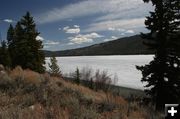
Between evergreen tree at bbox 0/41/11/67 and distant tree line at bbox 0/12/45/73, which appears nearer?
distant tree line at bbox 0/12/45/73

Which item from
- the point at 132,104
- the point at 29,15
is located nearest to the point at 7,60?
the point at 29,15

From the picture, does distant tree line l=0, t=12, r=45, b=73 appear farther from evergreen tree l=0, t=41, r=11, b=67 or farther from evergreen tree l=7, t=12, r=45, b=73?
evergreen tree l=0, t=41, r=11, b=67

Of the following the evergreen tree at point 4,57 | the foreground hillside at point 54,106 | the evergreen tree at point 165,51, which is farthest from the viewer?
the evergreen tree at point 4,57

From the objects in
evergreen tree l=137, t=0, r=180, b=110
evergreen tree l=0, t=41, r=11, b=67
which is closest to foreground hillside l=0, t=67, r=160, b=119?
evergreen tree l=137, t=0, r=180, b=110

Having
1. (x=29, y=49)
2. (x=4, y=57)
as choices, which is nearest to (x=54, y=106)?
(x=29, y=49)

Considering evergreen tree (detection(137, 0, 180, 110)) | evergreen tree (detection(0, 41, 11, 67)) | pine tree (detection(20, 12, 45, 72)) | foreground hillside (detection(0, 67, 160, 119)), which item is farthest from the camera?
evergreen tree (detection(0, 41, 11, 67))

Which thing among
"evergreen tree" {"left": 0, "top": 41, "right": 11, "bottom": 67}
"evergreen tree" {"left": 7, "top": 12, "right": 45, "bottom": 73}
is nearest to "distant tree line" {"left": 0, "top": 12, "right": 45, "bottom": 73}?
"evergreen tree" {"left": 7, "top": 12, "right": 45, "bottom": 73}

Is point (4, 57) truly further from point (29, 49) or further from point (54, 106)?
point (54, 106)

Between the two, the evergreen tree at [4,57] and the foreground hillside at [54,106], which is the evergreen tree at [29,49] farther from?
the foreground hillside at [54,106]

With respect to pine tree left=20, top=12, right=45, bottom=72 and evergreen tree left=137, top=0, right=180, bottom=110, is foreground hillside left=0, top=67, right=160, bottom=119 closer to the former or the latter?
evergreen tree left=137, top=0, right=180, bottom=110

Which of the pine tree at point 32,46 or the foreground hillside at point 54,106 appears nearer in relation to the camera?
the foreground hillside at point 54,106

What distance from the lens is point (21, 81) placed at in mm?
12828

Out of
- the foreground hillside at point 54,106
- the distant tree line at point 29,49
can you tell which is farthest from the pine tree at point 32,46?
the foreground hillside at point 54,106

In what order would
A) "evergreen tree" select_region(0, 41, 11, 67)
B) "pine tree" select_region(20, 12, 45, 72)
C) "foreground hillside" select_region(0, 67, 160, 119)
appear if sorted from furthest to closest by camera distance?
"evergreen tree" select_region(0, 41, 11, 67) < "pine tree" select_region(20, 12, 45, 72) < "foreground hillside" select_region(0, 67, 160, 119)
